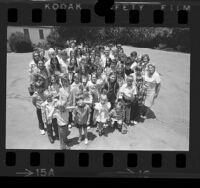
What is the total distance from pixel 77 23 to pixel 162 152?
2.26 meters

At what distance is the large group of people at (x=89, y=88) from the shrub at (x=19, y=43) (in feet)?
0.50

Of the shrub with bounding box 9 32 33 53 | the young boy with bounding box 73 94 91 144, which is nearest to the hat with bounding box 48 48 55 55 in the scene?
the shrub with bounding box 9 32 33 53

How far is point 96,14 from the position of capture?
10.7m

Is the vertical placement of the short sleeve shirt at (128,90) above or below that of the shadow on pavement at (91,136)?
above

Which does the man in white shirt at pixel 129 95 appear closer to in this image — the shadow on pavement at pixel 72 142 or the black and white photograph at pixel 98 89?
the black and white photograph at pixel 98 89

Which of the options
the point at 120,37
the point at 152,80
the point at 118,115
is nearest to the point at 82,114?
the point at 118,115

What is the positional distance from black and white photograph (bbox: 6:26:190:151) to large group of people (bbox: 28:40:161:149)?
0.01 m

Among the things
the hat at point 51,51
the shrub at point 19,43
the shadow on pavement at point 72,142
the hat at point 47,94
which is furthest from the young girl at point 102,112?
the shrub at point 19,43

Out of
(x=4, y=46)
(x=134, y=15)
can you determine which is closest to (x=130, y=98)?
(x=134, y=15)

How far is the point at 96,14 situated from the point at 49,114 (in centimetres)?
163

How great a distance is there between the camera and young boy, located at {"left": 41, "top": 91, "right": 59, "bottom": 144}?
1083 centimetres

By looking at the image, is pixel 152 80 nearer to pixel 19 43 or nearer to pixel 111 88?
pixel 111 88

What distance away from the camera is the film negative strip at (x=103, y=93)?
35.1 feet

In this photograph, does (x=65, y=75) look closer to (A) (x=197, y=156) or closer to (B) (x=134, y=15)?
(B) (x=134, y=15)
